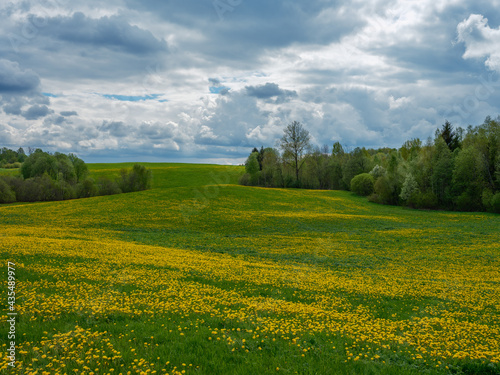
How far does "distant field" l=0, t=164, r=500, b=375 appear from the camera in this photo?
8586 millimetres

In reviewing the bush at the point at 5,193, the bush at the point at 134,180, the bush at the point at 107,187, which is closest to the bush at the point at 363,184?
the bush at the point at 134,180

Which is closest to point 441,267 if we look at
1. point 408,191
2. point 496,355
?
point 496,355

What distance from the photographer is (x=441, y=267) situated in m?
28.5

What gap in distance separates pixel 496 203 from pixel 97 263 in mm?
71090

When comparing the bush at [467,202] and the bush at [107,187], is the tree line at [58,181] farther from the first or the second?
the bush at [467,202]

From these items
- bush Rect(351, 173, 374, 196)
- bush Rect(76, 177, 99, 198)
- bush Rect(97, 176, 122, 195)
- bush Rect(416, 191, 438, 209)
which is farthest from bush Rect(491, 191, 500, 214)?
bush Rect(76, 177, 99, 198)

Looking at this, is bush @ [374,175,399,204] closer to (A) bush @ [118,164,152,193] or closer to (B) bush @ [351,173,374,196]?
(B) bush @ [351,173,374,196]

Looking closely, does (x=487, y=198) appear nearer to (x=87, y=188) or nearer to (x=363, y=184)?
(x=363, y=184)

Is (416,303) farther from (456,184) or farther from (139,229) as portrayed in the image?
(456,184)

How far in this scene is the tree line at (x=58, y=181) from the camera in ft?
263

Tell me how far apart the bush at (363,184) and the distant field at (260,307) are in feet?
186

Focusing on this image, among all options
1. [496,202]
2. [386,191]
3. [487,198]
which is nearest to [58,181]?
[386,191]

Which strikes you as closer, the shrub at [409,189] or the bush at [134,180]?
the shrub at [409,189]

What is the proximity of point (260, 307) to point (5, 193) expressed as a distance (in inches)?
3294
